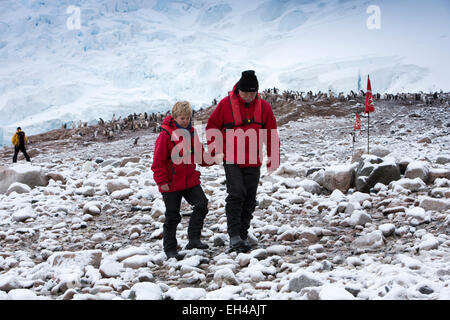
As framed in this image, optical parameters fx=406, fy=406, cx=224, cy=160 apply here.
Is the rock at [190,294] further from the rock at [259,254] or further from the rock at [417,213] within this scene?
the rock at [417,213]

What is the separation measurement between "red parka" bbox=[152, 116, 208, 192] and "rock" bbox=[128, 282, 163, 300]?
3.82ft

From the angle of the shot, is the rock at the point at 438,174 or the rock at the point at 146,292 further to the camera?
the rock at the point at 438,174

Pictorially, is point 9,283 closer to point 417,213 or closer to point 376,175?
point 417,213

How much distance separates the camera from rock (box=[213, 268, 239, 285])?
10.7 ft

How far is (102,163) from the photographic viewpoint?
11484 mm

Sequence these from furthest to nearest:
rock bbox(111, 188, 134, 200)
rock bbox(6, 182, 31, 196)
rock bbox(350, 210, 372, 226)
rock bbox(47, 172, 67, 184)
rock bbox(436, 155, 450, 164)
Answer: rock bbox(47, 172, 67, 184)
rock bbox(6, 182, 31, 196)
rock bbox(436, 155, 450, 164)
rock bbox(111, 188, 134, 200)
rock bbox(350, 210, 372, 226)

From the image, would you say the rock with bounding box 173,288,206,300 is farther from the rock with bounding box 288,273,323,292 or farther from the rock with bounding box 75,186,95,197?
the rock with bounding box 75,186,95,197

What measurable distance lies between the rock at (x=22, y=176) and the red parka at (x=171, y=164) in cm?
506

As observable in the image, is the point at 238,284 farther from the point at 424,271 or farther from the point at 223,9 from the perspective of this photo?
the point at 223,9

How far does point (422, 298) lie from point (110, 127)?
23.3 m

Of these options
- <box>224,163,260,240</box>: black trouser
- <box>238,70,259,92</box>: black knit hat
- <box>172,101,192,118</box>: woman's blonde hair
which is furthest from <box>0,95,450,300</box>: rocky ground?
<box>238,70,259,92</box>: black knit hat

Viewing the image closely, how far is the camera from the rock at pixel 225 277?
325 cm

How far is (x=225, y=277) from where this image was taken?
3.28 m

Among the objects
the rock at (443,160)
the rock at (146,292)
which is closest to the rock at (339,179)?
the rock at (443,160)
